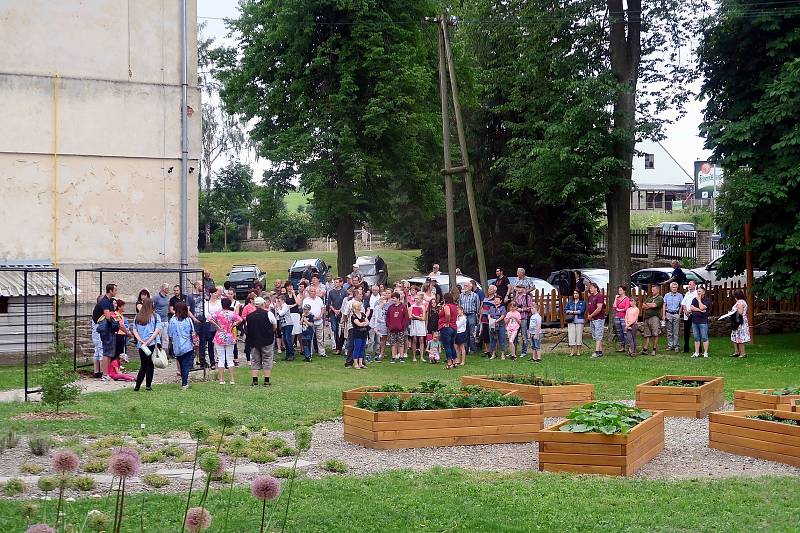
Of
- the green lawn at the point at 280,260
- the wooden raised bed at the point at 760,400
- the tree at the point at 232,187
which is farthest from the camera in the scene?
the tree at the point at 232,187

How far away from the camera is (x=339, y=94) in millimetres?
35469

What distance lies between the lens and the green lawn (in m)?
56.0

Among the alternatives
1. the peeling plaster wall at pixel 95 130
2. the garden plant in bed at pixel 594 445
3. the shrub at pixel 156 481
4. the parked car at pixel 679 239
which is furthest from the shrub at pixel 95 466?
the parked car at pixel 679 239

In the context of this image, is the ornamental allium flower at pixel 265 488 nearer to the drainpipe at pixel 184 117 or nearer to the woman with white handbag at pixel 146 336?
the woman with white handbag at pixel 146 336

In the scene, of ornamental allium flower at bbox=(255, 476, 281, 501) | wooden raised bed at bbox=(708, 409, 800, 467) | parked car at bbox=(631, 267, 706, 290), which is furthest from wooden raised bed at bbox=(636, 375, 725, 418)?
parked car at bbox=(631, 267, 706, 290)

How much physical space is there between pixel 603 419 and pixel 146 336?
1088 cm

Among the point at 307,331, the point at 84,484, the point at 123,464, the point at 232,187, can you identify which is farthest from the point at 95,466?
the point at 232,187

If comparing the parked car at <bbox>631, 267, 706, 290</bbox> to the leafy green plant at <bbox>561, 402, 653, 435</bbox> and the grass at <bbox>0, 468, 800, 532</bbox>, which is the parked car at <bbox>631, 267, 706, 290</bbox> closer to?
the leafy green plant at <bbox>561, 402, 653, 435</bbox>

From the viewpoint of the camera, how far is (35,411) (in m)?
14.9

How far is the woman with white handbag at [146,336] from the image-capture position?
1828 cm

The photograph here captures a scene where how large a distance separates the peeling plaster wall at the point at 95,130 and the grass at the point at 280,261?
2582 centimetres

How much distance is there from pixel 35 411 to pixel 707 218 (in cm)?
5578

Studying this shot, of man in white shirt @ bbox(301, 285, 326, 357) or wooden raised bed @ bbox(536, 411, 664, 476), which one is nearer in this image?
wooden raised bed @ bbox(536, 411, 664, 476)

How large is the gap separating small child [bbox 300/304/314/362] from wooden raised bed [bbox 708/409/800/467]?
13710mm
